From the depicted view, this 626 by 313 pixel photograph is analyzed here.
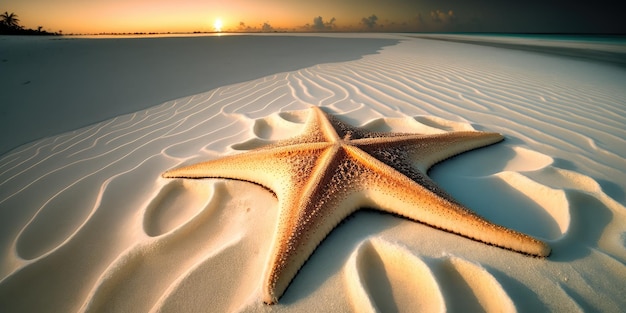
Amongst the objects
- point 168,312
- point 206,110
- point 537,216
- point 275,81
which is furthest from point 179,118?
point 537,216


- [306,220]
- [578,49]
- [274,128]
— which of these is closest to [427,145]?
[306,220]

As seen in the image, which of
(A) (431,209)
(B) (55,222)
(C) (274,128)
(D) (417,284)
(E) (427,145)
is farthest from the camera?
(C) (274,128)

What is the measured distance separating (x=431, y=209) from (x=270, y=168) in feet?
3.18

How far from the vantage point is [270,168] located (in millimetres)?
1774

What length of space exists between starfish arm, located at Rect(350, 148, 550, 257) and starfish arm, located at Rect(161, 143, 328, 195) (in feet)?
1.05

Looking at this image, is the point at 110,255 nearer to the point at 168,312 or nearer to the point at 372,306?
the point at 168,312

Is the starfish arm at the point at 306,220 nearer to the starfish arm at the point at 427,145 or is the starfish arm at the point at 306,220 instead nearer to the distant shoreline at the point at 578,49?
the starfish arm at the point at 427,145

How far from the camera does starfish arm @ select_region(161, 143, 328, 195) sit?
1.63 metres

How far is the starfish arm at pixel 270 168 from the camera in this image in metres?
1.63

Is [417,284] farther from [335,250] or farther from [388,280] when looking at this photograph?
[335,250]

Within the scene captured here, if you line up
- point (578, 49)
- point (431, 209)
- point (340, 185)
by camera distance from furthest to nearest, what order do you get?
1. point (578, 49)
2. point (340, 185)
3. point (431, 209)

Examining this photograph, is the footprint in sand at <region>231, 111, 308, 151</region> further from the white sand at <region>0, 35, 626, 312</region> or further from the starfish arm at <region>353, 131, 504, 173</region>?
the starfish arm at <region>353, 131, 504, 173</region>

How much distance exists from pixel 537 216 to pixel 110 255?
2417 millimetres

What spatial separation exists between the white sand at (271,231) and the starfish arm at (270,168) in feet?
0.29
